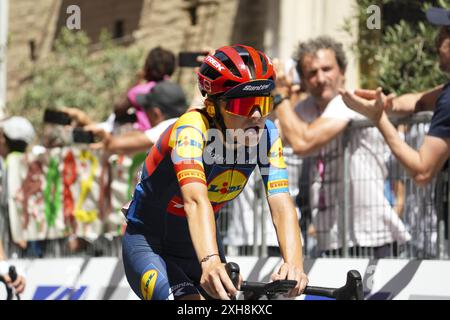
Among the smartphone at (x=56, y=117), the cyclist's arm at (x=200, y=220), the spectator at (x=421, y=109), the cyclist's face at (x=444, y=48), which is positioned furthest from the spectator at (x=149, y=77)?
the cyclist's arm at (x=200, y=220)

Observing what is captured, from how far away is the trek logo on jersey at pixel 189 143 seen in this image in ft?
19.2

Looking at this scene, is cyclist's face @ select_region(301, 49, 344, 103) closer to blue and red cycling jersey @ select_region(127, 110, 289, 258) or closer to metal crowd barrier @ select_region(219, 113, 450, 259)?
metal crowd barrier @ select_region(219, 113, 450, 259)

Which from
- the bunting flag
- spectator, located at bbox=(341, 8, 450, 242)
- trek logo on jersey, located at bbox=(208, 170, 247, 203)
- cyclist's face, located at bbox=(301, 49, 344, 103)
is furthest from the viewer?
the bunting flag

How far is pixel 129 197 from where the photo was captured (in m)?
10.1

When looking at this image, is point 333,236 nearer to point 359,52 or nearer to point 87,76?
point 359,52

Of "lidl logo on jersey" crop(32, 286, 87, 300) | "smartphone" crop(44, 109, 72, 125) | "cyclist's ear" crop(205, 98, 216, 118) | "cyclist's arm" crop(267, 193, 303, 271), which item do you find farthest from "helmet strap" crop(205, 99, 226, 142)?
"lidl logo on jersey" crop(32, 286, 87, 300)

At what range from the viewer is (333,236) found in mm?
8352

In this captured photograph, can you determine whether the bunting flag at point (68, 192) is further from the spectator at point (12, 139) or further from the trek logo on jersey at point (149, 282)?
the trek logo on jersey at point (149, 282)

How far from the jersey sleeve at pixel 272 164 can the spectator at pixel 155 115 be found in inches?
126

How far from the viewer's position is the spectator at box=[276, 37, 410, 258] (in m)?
8.05

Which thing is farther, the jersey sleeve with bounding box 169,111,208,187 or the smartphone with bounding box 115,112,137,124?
Result: the smartphone with bounding box 115,112,137,124

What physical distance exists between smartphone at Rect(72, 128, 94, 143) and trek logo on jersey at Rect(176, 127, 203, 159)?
401cm

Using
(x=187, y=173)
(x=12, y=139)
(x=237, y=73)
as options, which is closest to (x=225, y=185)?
(x=187, y=173)
